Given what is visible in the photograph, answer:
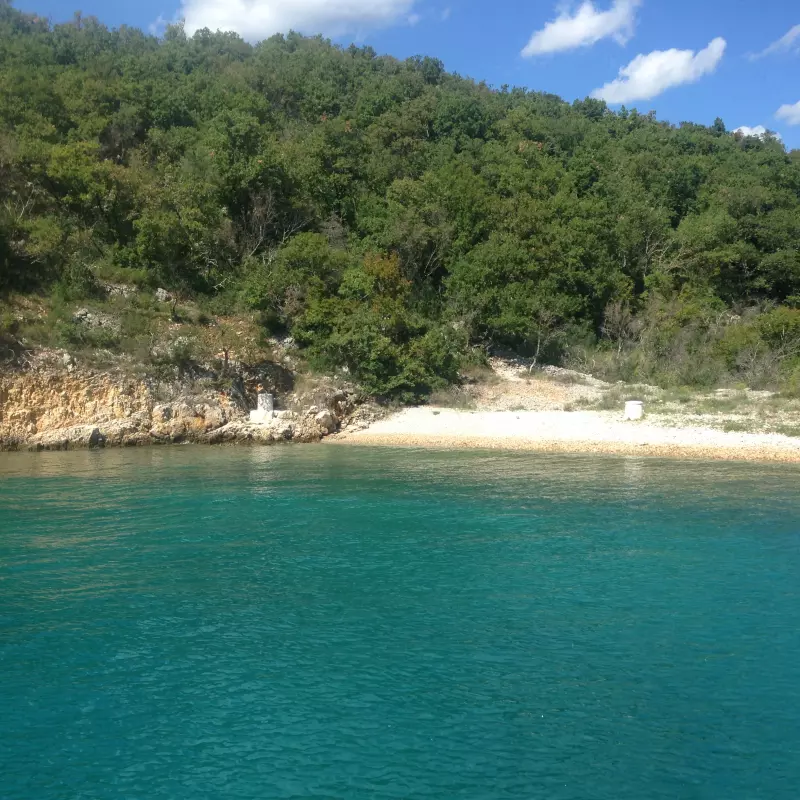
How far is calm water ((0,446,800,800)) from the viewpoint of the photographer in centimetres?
740

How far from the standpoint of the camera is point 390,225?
40781 millimetres

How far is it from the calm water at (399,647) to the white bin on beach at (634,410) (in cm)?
1111

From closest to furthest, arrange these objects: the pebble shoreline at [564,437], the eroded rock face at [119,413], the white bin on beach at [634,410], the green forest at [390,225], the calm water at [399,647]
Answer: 1. the calm water at [399,647]
2. the pebble shoreline at [564,437]
3. the eroded rock face at [119,413]
4. the white bin on beach at [634,410]
5. the green forest at [390,225]

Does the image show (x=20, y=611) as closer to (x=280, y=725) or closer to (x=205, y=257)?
(x=280, y=725)

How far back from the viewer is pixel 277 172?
134 ft

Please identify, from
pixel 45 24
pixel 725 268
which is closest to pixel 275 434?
pixel 725 268

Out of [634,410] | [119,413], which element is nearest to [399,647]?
[119,413]

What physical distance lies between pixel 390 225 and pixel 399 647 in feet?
108

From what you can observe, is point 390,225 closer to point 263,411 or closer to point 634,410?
point 263,411

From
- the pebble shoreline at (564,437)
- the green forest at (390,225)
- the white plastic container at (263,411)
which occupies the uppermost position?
the green forest at (390,225)

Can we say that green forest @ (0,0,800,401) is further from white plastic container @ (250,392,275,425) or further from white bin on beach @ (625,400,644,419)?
white bin on beach @ (625,400,644,419)

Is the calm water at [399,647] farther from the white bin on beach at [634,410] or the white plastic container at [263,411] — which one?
the white plastic container at [263,411]

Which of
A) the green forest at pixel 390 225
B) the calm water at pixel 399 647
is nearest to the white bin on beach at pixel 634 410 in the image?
the green forest at pixel 390 225

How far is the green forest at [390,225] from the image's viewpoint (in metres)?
34.6
